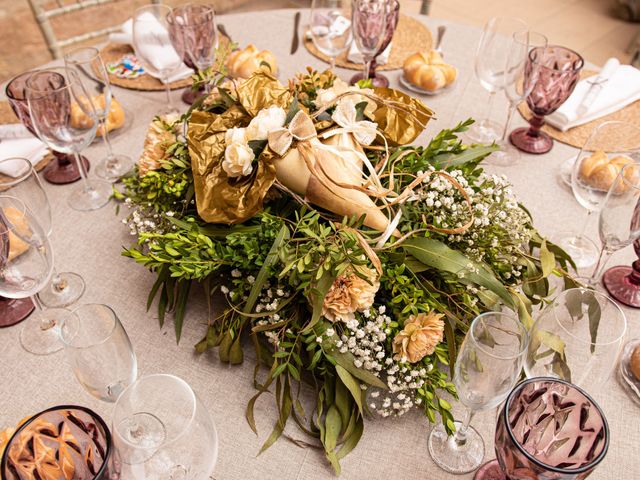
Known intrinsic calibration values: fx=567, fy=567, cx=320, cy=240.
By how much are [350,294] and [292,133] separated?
0.29 meters

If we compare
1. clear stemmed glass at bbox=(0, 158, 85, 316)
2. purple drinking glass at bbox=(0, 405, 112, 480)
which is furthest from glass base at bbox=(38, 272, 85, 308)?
purple drinking glass at bbox=(0, 405, 112, 480)

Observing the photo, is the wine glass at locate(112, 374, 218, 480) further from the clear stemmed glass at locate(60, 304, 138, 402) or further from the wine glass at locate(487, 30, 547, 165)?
the wine glass at locate(487, 30, 547, 165)

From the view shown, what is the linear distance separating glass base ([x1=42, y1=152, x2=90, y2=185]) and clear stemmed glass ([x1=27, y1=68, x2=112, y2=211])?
0.11 ft

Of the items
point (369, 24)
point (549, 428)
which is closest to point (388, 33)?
point (369, 24)

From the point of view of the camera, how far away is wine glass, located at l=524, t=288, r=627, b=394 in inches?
26.2

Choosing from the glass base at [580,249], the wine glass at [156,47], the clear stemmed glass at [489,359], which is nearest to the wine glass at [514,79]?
the glass base at [580,249]

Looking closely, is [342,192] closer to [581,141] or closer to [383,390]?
[383,390]

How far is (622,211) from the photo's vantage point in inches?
35.5

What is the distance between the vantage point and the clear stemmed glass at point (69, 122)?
1.01 meters

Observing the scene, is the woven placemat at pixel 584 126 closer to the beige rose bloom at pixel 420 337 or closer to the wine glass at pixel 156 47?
the beige rose bloom at pixel 420 337

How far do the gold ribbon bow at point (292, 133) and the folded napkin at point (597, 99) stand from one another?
722mm

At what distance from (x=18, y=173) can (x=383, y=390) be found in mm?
807

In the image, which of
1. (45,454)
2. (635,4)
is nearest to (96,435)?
(45,454)

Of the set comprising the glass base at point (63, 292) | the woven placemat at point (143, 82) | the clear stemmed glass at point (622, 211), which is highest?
the clear stemmed glass at point (622, 211)
